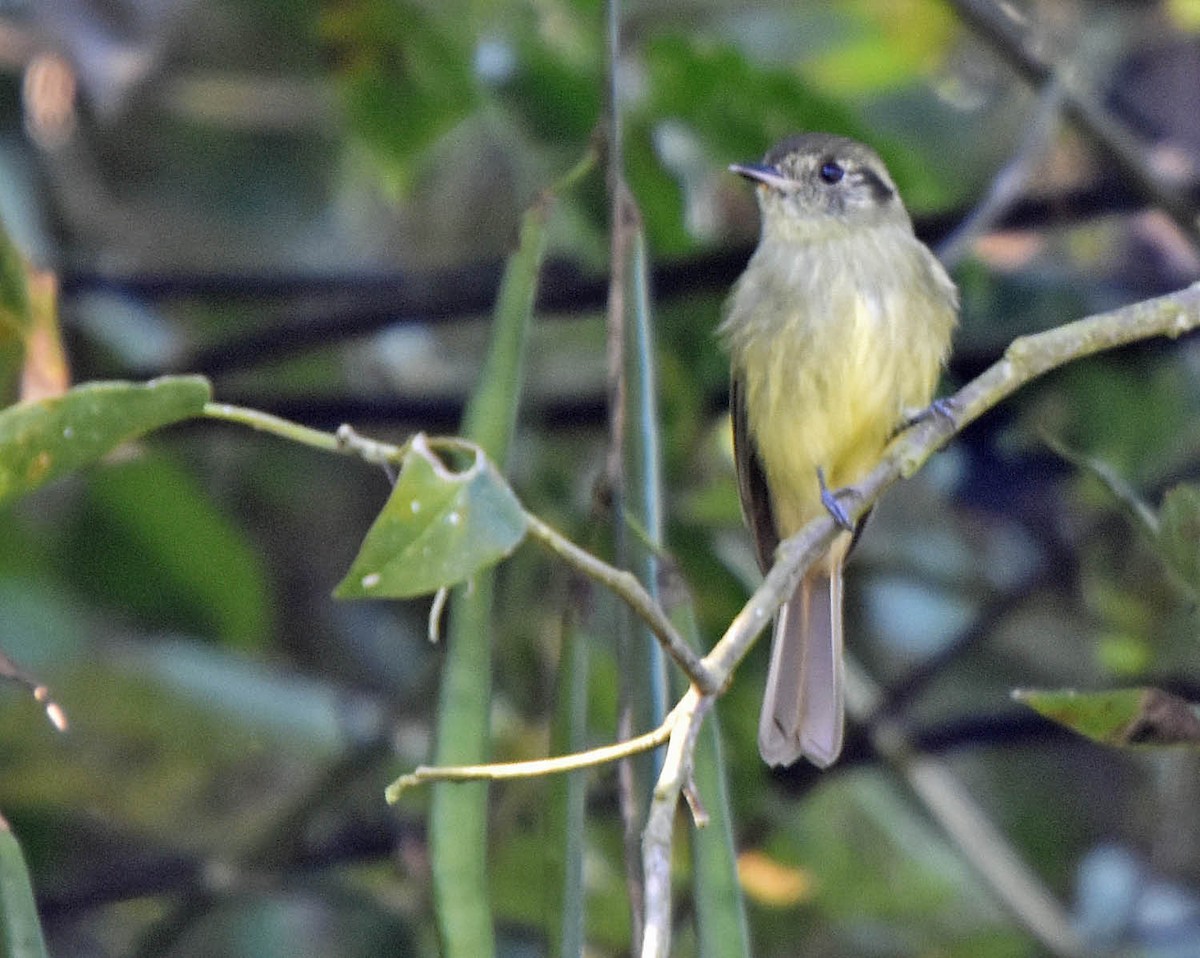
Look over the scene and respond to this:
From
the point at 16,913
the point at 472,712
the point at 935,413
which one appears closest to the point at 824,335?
the point at 935,413

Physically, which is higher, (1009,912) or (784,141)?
(784,141)

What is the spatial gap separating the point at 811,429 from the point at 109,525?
1.44 m

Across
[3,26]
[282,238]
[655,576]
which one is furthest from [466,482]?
[282,238]

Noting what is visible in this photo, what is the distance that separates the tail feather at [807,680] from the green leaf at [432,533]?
90 centimetres

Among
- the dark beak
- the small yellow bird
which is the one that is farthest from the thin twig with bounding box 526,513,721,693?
the dark beak

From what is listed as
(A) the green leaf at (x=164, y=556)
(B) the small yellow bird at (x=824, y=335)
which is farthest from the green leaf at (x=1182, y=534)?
(A) the green leaf at (x=164, y=556)

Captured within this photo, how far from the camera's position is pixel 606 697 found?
3.39m

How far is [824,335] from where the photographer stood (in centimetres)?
307

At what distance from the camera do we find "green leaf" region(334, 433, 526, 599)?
1.35 metres

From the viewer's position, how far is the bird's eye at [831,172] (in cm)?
328

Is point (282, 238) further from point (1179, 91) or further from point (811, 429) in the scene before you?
point (1179, 91)

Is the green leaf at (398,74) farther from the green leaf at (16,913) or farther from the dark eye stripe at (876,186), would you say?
the green leaf at (16,913)

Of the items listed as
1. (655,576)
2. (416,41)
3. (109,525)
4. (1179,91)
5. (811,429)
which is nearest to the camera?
(655,576)

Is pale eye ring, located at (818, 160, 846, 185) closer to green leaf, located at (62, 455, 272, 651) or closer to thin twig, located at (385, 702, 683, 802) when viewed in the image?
green leaf, located at (62, 455, 272, 651)
